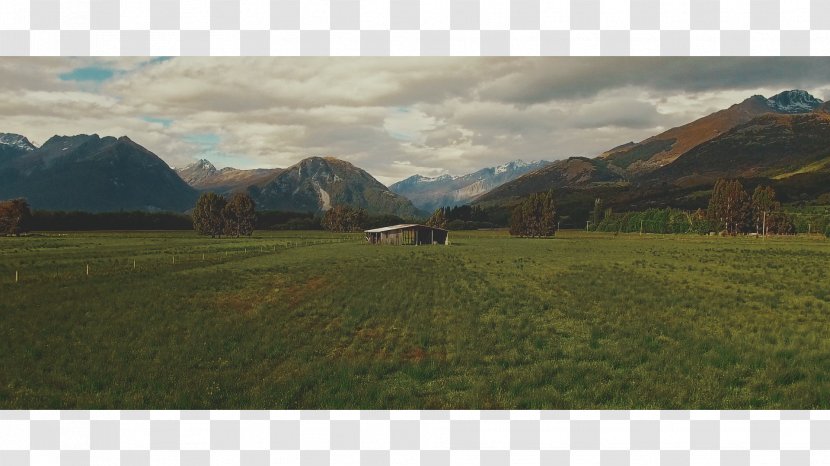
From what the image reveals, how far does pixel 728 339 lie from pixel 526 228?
165458 millimetres

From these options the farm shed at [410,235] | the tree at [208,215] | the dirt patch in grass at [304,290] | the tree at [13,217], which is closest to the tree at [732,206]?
the farm shed at [410,235]

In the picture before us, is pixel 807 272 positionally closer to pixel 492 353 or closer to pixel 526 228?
pixel 492 353

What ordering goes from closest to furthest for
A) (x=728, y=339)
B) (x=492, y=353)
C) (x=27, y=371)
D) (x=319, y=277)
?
(x=27, y=371)
(x=492, y=353)
(x=728, y=339)
(x=319, y=277)

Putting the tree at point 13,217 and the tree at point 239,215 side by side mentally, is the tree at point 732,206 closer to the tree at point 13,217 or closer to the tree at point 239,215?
the tree at point 239,215

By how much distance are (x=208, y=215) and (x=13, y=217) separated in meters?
54.1

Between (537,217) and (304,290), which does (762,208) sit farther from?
(304,290)

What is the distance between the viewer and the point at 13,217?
405 ft

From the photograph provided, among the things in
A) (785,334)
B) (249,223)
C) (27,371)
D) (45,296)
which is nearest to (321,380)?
(27,371)

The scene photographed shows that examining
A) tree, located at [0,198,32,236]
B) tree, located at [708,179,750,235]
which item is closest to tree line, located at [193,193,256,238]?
tree, located at [0,198,32,236]

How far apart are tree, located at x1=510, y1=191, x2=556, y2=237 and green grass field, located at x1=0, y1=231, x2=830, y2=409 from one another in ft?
459

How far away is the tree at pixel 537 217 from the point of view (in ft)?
576

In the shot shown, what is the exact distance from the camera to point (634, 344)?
1884cm

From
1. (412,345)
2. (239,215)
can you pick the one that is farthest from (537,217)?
(412,345)

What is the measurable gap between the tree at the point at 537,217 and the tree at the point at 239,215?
99.0 metres
